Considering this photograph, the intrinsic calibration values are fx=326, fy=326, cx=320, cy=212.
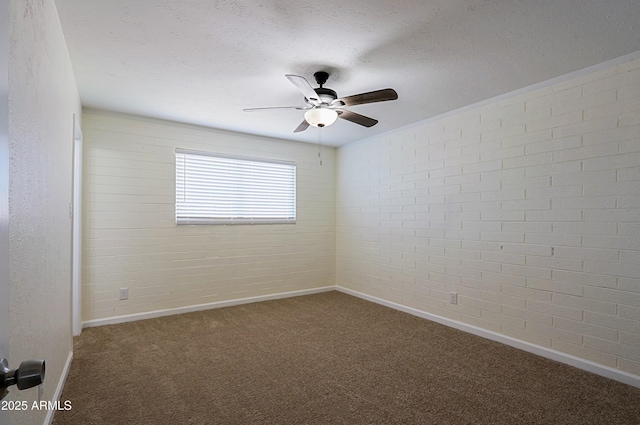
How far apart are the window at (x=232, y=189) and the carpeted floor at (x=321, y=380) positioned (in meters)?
1.49

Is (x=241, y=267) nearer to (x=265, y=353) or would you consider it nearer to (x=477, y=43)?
(x=265, y=353)

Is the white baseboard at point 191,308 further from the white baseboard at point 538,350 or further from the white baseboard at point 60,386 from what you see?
the white baseboard at point 538,350

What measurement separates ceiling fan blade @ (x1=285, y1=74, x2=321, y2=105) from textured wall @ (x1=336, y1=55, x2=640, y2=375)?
191cm

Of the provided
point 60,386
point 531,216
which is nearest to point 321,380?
point 60,386

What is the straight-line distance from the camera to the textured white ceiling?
1.97 meters

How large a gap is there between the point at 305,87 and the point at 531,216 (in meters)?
2.36

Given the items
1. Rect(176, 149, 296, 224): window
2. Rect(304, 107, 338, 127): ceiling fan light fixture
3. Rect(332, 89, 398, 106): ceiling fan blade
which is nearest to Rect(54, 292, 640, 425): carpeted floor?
Rect(176, 149, 296, 224): window

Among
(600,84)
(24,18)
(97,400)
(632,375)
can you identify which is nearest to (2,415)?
(24,18)

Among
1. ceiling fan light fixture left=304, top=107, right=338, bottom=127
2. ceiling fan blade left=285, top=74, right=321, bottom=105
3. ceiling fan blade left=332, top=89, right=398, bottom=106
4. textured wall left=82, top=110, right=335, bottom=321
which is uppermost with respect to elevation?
ceiling fan blade left=285, top=74, right=321, bottom=105

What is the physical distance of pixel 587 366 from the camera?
2.64 metres

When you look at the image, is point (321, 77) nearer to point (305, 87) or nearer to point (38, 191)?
point (305, 87)

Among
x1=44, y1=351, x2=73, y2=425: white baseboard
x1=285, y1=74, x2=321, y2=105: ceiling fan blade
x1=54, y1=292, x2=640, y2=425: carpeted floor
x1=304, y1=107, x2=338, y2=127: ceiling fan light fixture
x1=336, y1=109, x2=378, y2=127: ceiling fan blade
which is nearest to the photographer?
x1=44, y1=351, x2=73, y2=425: white baseboard

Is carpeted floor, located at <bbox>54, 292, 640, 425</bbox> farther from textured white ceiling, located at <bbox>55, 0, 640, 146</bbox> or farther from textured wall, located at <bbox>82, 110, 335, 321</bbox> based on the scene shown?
textured white ceiling, located at <bbox>55, 0, 640, 146</bbox>

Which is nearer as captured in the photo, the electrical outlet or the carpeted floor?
the carpeted floor
